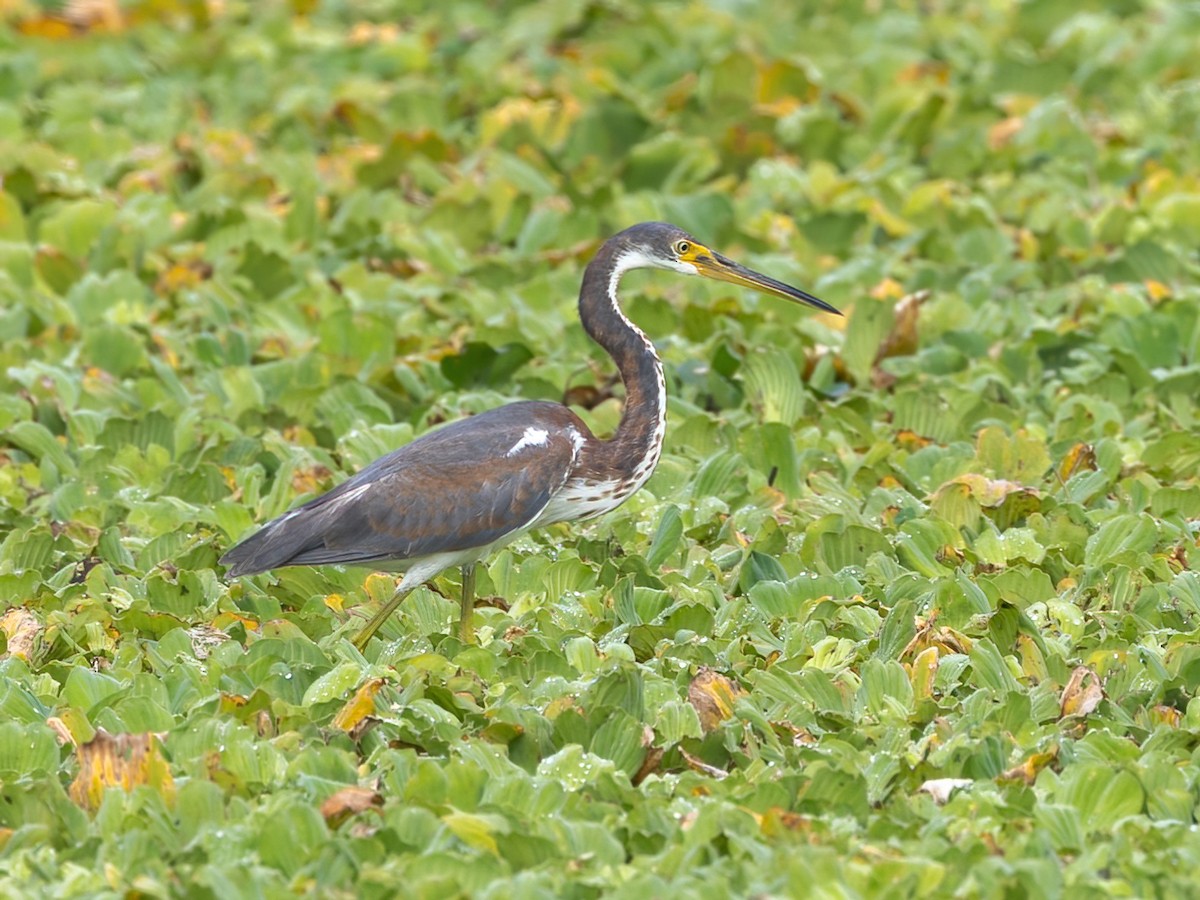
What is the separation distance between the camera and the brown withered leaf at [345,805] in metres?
4.82

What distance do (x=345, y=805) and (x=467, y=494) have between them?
1.61 metres

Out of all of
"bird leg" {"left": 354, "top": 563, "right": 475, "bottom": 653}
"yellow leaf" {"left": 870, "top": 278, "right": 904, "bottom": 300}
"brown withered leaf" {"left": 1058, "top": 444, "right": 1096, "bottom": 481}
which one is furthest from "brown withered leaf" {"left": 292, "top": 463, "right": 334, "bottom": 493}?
"yellow leaf" {"left": 870, "top": 278, "right": 904, "bottom": 300}

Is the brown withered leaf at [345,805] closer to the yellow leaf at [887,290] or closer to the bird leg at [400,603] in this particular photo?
the bird leg at [400,603]

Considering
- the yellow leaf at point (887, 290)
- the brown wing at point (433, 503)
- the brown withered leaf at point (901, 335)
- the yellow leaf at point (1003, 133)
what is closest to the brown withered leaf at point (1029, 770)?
the brown wing at point (433, 503)

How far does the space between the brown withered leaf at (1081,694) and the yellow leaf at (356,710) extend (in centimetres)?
175

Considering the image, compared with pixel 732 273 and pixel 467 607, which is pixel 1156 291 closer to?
pixel 732 273

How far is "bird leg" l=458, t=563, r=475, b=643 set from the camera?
614cm

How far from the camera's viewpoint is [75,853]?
4.74 metres

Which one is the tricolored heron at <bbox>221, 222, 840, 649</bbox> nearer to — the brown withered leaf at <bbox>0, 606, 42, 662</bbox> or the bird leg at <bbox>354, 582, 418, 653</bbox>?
the bird leg at <bbox>354, 582, 418, 653</bbox>

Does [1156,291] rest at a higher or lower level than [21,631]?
lower

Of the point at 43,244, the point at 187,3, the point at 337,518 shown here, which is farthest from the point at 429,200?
the point at 337,518

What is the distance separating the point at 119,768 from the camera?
499cm

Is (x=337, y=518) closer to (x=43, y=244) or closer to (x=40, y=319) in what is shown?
(x=40, y=319)

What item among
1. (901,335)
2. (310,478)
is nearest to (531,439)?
(310,478)
